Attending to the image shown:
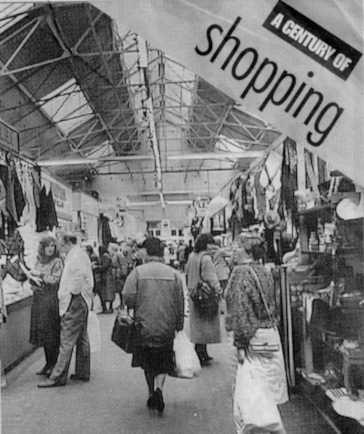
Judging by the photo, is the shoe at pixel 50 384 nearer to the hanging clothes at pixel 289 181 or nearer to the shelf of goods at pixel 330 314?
the shelf of goods at pixel 330 314

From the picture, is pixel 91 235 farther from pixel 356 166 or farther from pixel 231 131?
pixel 356 166

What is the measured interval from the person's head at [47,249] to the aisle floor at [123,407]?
→ 3.02 ft

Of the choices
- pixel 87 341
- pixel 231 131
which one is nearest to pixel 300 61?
pixel 87 341

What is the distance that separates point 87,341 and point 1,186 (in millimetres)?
1321

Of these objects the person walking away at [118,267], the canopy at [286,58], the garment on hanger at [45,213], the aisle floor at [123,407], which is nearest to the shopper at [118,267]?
the person walking away at [118,267]

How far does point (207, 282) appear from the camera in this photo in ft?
14.3

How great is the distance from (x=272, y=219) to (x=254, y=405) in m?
1.49

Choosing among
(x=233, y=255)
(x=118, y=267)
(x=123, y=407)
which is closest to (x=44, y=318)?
(x=123, y=407)

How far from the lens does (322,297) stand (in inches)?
111

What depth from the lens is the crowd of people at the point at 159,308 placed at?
Answer: 2.69m

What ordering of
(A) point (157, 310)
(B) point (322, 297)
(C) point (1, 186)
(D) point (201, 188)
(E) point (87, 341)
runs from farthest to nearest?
(D) point (201, 188) < (E) point (87, 341) < (C) point (1, 186) < (A) point (157, 310) < (B) point (322, 297)

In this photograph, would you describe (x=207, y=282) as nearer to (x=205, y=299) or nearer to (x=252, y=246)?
(x=205, y=299)

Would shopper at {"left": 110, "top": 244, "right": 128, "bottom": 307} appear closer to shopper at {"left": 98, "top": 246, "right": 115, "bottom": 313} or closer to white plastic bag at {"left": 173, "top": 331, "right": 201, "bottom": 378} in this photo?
shopper at {"left": 98, "top": 246, "right": 115, "bottom": 313}

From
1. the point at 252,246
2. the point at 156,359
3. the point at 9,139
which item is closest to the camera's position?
the point at 252,246
